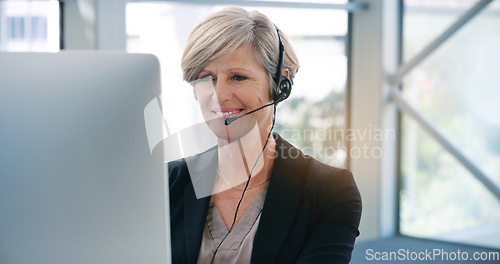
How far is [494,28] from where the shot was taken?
9.11ft

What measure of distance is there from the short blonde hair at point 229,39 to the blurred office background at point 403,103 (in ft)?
4.70

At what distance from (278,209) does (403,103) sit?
6.79 feet

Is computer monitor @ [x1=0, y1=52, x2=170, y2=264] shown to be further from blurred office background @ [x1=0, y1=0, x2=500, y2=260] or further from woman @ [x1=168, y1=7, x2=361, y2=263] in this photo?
blurred office background @ [x1=0, y1=0, x2=500, y2=260]

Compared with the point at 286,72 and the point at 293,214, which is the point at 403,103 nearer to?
the point at 286,72

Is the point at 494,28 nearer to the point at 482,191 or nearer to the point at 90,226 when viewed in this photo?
the point at 482,191

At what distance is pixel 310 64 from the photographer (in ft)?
9.69

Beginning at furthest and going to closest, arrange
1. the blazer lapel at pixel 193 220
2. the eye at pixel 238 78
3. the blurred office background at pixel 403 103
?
1. the blurred office background at pixel 403 103
2. the eye at pixel 238 78
3. the blazer lapel at pixel 193 220

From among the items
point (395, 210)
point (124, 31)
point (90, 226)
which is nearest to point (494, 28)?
point (395, 210)

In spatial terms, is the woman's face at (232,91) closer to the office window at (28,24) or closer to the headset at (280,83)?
the headset at (280,83)

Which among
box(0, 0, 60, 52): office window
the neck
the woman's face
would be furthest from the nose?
box(0, 0, 60, 52): office window

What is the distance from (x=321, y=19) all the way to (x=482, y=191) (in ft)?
4.76

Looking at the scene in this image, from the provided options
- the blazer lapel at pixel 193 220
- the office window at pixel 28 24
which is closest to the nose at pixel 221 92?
the blazer lapel at pixel 193 220

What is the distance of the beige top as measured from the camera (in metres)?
1.13

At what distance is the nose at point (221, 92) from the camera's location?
1.21m
